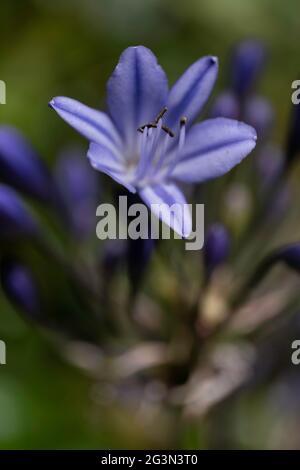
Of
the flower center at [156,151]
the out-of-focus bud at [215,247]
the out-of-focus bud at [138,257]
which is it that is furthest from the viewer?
the out-of-focus bud at [215,247]

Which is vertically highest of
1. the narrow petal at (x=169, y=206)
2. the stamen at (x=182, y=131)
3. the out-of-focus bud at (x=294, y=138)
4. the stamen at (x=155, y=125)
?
the out-of-focus bud at (x=294, y=138)

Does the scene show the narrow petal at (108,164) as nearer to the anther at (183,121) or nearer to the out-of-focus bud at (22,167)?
the anther at (183,121)

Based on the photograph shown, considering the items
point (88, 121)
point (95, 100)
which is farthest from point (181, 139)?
point (95, 100)

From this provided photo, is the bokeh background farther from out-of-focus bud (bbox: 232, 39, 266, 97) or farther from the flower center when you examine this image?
the flower center

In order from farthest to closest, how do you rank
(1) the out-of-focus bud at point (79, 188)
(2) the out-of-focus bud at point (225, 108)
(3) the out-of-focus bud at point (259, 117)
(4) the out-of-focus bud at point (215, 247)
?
1. (1) the out-of-focus bud at point (79, 188)
2. (3) the out-of-focus bud at point (259, 117)
3. (2) the out-of-focus bud at point (225, 108)
4. (4) the out-of-focus bud at point (215, 247)

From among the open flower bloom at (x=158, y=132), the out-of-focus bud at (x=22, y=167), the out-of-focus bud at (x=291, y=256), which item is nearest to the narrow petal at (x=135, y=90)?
the open flower bloom at (x=158, y=132)

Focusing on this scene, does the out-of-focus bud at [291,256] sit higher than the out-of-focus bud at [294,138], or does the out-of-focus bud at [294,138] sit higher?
the out-of-focus bud at [294,138]

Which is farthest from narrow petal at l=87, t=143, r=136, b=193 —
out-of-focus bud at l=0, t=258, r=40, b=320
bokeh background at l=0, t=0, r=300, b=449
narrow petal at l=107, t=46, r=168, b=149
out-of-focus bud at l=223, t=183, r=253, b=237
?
bokeh background at l=0, t=0, r=300, b=449

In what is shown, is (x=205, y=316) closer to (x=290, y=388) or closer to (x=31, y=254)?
(x=290, y=388)
